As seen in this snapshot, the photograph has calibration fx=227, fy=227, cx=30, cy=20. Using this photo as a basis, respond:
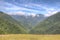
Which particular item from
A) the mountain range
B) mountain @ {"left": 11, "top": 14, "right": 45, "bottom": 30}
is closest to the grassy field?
the mountain range

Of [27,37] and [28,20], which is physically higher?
[28,20]

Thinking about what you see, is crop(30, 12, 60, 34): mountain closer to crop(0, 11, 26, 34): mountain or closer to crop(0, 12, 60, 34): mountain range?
crop(0, 12, 60, 34): mountain range

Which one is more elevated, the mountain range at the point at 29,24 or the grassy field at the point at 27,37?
the mountain range at the point at 29,24

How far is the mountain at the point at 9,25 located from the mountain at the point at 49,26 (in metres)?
0.36

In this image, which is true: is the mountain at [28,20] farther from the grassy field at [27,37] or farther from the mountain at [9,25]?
the grassy field at [27,37]

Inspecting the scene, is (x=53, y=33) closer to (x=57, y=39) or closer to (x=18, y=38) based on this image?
(x=57, y=39)

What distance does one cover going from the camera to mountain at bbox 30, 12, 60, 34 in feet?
19.6

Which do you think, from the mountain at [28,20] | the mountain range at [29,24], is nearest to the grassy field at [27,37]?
the mountain range at [29,24]

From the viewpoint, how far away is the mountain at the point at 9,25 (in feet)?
19.5

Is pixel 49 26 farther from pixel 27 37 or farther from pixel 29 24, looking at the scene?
pixel 27 37

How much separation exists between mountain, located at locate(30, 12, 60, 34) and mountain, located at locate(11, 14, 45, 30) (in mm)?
115

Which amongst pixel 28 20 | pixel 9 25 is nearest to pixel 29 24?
pixel 28 20

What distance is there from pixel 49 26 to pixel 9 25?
3.49 feet

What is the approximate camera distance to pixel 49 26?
19.8 feet
